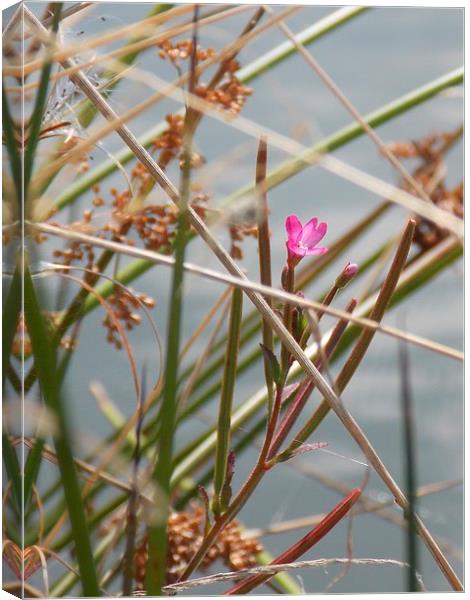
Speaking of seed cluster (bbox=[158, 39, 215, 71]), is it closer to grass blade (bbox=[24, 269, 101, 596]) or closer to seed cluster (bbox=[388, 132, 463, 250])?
seed cluster (bbox=[388, 132, 463, 250])

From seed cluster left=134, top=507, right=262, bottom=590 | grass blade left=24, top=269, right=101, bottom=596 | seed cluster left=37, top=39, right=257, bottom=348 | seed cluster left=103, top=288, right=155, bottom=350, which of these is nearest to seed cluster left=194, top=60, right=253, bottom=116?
seed cluster left=37, top=39, right=257, bottom=348

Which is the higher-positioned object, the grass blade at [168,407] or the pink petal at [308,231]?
the pink petal at [308,231]

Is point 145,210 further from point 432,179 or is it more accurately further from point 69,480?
point 69,480

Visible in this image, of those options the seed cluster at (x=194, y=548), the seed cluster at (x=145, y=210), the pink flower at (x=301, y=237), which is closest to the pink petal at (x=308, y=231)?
the pink flower at (x=301, y=237)

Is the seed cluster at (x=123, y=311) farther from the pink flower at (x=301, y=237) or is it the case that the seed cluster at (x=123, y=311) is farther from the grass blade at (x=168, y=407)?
the grass blade at (x=168, y=407)

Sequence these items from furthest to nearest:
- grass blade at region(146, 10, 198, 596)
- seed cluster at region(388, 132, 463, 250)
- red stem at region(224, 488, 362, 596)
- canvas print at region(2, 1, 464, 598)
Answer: seed cluster at region(388, 132, 463, 250)
canvas print at region(2, 1, 464, 598)
red stem at region(224, 488, 362, 596)
grass blade at region(146, 10, 198, 596)

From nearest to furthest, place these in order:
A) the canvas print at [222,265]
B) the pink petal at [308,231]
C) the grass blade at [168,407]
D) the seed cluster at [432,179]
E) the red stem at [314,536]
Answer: the grass blade at [168,407]
the red stem at [314,536]
the pink petal at [308,231]
the canvas print at [222,265]
the seed cluster at [432,179]
